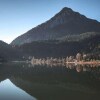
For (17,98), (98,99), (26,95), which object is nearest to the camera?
(98,99)

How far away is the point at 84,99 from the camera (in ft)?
131

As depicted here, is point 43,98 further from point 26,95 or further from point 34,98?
point 26,95

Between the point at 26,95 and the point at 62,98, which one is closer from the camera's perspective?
the point at 62,98

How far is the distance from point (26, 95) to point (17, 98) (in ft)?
11.5

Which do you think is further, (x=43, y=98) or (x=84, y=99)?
(x=43, y=98)

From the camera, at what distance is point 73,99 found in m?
40.4

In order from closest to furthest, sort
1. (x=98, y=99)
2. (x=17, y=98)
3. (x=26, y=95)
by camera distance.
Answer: (x=98, y=99), (x=17, y=98), (x=26, y=95)

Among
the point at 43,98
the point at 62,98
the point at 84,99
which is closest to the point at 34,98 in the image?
the point at 43,98

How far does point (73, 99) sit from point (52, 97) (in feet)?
13.4

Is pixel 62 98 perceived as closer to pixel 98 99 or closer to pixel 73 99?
pixel 73 99

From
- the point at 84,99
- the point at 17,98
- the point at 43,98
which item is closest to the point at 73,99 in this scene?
the point at 84,99

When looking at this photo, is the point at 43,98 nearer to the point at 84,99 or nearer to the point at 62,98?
the point at 62,98

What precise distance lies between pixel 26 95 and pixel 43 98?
4.54 m

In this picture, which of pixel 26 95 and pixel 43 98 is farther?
pixel 26 95
